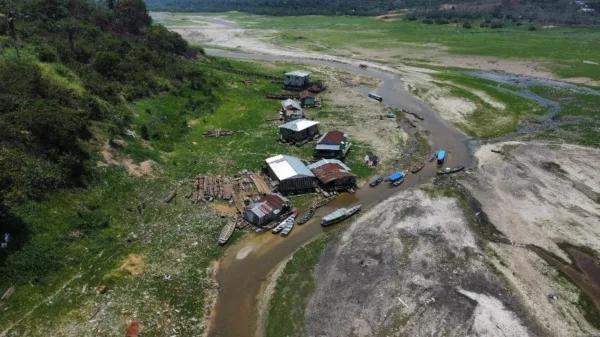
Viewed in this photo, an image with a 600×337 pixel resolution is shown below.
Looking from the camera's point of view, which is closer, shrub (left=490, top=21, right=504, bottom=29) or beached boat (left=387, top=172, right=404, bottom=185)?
beached boat (left=387, top=172, right=404, bottom=185)

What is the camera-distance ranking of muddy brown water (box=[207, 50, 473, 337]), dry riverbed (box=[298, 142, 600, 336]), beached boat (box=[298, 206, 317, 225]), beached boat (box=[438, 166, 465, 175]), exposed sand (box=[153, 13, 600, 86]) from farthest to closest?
1. exposed sand (box=[153, 13, 600, 86])
2. beached boat (box=[438, 166, 465, 175])
3. beached boat (box=[298, 206, 317, 225])
4. muddy brown water (box=[207, 50, 473, 337])
5. dry riverbed (box=[298, 142, 600, 336])

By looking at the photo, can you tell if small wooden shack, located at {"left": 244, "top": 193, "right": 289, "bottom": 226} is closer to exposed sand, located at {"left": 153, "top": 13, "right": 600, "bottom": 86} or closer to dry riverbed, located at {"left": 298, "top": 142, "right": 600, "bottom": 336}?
dry riverbed, located at {"left": 298, "top": 142, "right": 600, "bottom": 336}

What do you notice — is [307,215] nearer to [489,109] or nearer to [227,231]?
[227,231]

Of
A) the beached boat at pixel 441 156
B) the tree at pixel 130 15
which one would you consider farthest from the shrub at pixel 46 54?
the beached boat at pixel 441 156

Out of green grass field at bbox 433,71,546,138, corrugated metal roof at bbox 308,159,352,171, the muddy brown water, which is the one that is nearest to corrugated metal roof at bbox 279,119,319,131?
corrugated metal roof at bbox 308,159,352,171

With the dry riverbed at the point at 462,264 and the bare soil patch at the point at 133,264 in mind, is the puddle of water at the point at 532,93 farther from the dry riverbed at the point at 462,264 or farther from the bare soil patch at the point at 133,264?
the bare soil patch at the point at 133,264

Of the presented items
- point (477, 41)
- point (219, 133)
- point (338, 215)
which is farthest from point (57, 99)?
point (477, 41)
